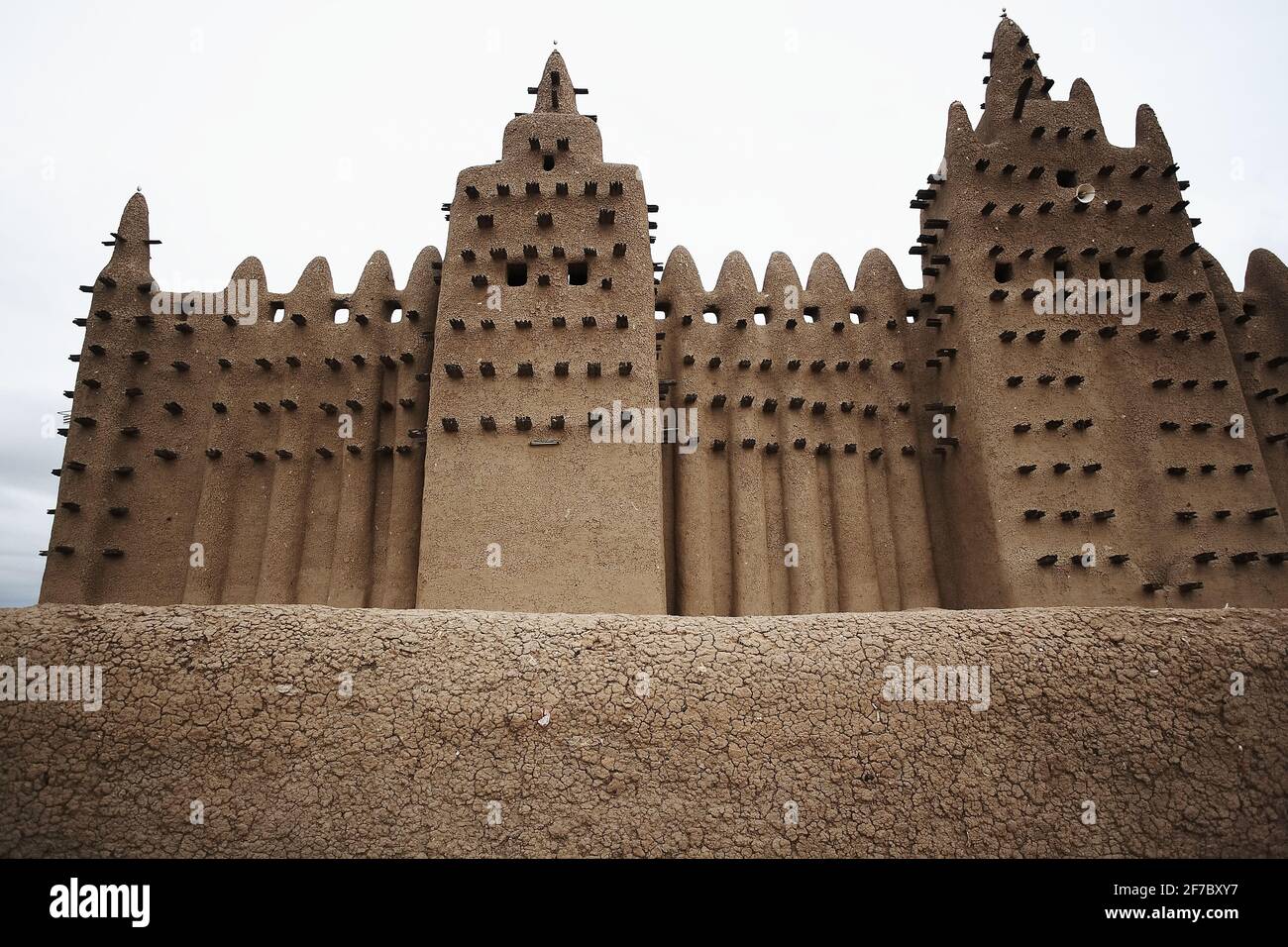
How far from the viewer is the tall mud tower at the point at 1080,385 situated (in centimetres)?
887

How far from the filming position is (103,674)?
156 inches

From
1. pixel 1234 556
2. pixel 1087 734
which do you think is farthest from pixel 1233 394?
pixel 1087 734

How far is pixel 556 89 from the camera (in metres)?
11.9

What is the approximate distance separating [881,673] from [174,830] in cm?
374

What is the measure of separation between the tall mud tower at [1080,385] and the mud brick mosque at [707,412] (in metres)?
0.04

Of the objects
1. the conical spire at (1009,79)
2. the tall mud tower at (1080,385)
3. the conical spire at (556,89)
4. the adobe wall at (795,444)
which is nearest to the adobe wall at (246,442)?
the conical spire at (556,89)

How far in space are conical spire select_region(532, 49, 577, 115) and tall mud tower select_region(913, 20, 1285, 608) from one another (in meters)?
5.83

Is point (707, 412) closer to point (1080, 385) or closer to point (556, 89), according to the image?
point (1080, 385)

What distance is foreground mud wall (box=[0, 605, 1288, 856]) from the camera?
375 cm

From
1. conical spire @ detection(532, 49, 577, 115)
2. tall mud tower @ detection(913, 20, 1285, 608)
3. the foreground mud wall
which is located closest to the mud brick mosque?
tall mud tower @ detection(913, 20, 1285, 608)

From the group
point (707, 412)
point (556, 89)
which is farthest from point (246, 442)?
point (556, 89)

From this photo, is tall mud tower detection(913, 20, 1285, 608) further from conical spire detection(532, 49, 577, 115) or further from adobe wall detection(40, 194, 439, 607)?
adobe wall detection(40, 194, 439, 607)

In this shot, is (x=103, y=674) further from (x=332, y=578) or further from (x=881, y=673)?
(x=332, y=578)
